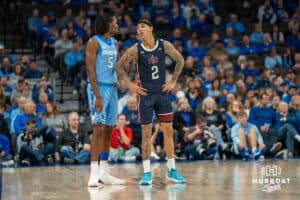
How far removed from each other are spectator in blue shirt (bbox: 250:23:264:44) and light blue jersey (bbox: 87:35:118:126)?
11.5 metres

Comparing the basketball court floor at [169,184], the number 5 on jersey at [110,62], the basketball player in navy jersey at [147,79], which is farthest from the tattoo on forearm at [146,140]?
A: the number 5 on jersey at [110,62]

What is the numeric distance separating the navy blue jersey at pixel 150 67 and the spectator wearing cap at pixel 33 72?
768 centimetres

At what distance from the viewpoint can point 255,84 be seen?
1908cm

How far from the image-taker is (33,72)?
18.5 m

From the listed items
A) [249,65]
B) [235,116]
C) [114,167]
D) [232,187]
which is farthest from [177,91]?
[232,187]

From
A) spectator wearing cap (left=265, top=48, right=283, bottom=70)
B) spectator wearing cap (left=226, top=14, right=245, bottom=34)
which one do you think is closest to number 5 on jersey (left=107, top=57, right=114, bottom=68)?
spectator wearing cap (left=265, top=48, right=283, bottom=70)

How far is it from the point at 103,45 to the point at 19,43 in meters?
10.0

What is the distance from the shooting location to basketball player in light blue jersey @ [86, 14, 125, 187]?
1078 cm

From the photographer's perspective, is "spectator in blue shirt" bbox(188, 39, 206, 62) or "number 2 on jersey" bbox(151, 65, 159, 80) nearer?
"number 2 on jersey" bbox(151, 65, 159, 80)

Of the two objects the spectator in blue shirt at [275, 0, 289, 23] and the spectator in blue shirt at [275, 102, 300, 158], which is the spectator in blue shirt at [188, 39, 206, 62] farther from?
the spectator in blue shirt at [275, 102, 300, 158]

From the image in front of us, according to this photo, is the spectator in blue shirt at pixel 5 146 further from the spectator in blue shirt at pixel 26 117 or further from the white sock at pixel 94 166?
the white sock at pixel 94 166

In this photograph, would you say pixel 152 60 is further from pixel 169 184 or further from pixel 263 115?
pixel 263 115

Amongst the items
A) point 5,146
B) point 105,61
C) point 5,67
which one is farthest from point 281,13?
point 105,61

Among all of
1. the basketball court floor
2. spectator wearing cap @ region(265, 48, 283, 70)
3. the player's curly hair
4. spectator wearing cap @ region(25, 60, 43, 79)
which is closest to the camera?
the basketball court floor
